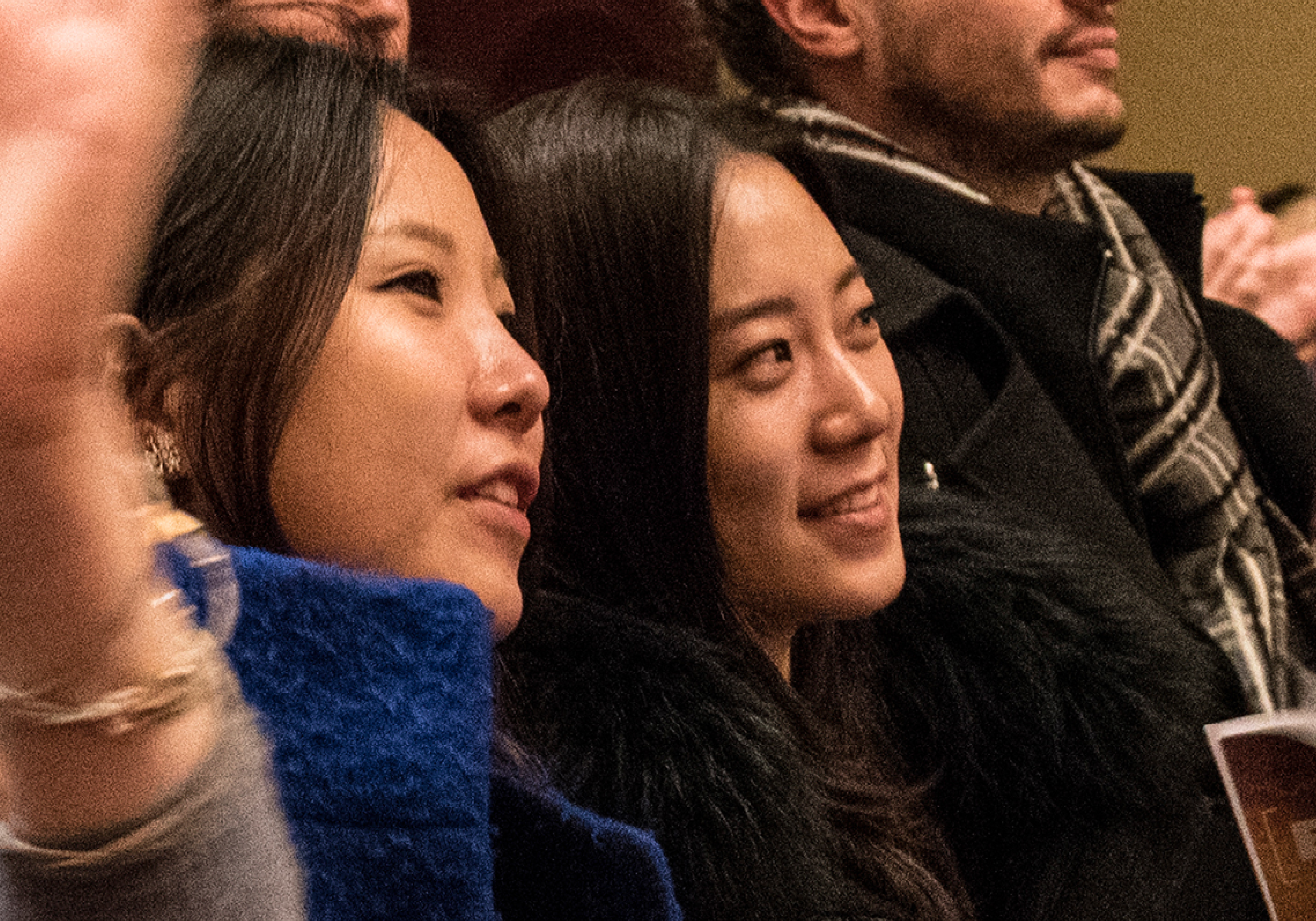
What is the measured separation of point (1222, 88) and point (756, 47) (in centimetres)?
41

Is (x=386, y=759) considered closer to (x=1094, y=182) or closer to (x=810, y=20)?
(x=810, y=20)

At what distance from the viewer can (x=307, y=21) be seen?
0.61m

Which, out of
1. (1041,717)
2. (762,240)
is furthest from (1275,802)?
(762,240)

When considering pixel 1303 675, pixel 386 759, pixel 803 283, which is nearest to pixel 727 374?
pixel 803 283

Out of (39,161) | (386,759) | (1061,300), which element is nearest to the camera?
(39,161)

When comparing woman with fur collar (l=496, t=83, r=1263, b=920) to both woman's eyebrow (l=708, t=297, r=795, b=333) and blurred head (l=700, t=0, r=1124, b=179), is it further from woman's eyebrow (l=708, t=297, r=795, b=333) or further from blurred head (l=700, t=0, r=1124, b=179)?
blurred head (l=700, t=0, r=1124, b=179)

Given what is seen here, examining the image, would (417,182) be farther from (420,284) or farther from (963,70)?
(963,70)

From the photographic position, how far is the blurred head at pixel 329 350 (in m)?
0.47

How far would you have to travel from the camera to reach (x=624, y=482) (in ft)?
2.25

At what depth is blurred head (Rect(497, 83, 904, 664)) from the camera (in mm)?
683

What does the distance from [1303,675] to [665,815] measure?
0.65 m

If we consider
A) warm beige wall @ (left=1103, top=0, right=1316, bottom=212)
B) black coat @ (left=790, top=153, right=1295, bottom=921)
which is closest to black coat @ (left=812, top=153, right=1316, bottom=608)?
black coat @ (left=790, top=153, right=1295, bottom=921)

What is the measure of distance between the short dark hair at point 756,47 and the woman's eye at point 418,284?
615 millimetres

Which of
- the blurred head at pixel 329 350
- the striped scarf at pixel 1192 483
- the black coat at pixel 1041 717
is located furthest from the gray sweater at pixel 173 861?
the striped scarf at pixel 1192 483
